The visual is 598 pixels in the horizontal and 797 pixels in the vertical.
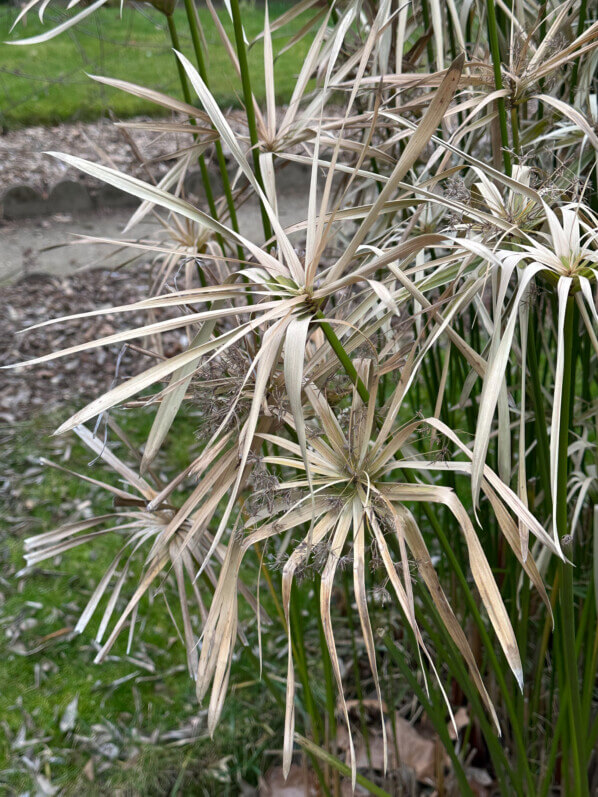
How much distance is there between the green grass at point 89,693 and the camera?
1.31 m

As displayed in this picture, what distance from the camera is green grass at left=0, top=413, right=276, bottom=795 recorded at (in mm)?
1306

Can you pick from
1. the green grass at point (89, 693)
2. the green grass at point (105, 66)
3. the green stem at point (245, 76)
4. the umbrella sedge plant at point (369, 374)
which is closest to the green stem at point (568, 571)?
the umbrella sedge plant at point (369, 374)

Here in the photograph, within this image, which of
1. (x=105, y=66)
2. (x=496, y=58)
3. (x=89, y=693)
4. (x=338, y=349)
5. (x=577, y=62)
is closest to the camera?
(x=338, y=349)

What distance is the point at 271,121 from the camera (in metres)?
0.86

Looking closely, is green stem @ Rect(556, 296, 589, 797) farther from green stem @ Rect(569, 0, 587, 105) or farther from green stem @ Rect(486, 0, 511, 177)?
green stem @ Rect(569, 0, 587, 105)

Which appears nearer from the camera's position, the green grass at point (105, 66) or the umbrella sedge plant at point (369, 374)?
the umbrella sedge plant at point (369, 374)

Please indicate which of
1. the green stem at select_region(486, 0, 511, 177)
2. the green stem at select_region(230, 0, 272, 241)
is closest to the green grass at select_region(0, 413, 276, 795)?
the green stem at select_region(230, 0, 272, 241)

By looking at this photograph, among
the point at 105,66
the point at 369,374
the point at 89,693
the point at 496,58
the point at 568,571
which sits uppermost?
the point at 105,66

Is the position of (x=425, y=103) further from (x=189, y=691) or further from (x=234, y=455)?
(x=189, y=691)

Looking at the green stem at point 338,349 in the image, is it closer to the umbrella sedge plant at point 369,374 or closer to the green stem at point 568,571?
the umbrella sedge plant at point 369,374

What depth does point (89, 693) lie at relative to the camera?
1.49 meters

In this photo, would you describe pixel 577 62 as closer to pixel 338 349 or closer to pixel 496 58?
pixel 496 58

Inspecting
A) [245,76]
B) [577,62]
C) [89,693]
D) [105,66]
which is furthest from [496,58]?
[105,66]

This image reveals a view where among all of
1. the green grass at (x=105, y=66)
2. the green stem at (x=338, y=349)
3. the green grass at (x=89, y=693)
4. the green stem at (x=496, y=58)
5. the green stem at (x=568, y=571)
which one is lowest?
the green grass at (x=89, y=693)
